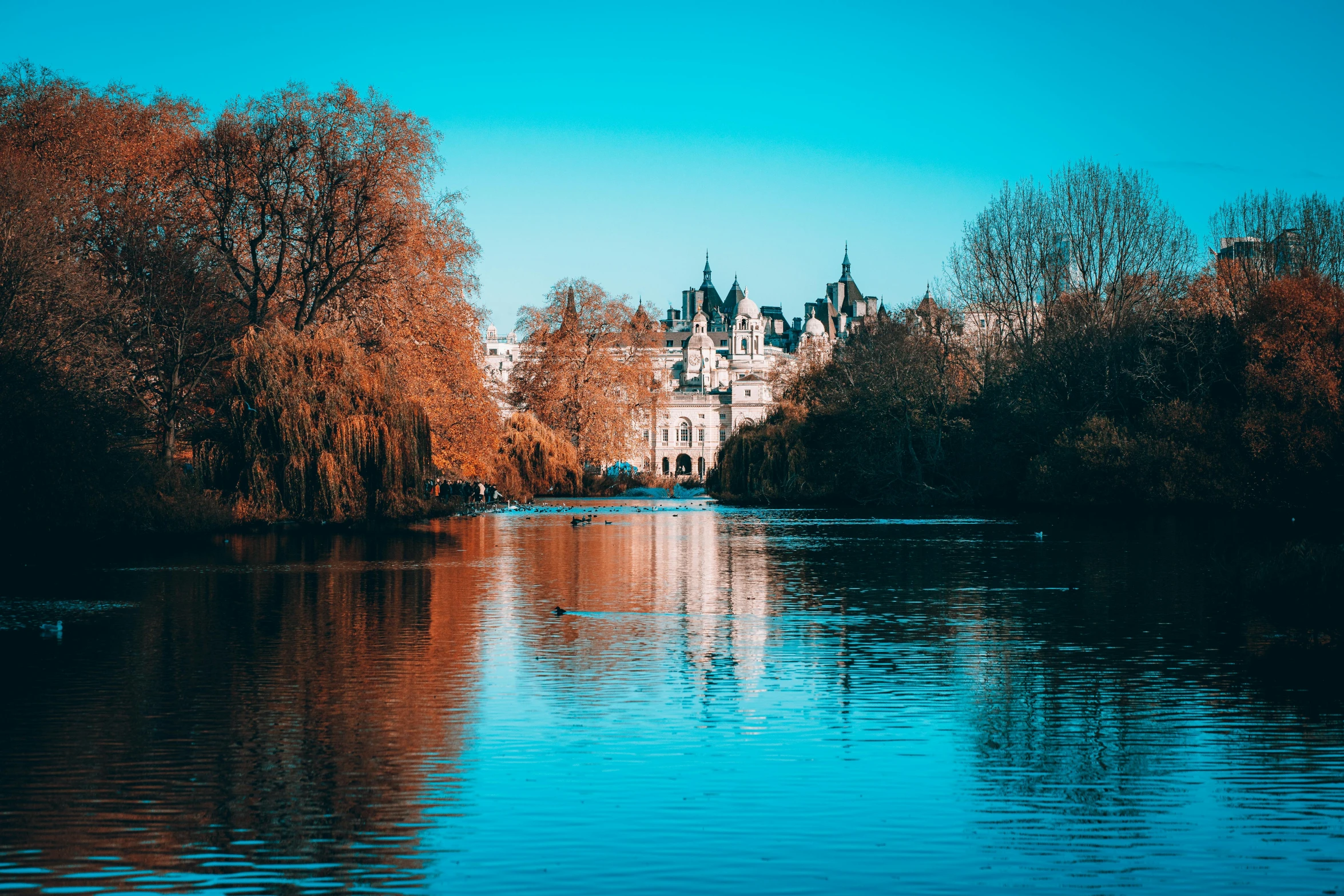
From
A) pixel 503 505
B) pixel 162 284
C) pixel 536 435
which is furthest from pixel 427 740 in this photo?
pixel 536 435

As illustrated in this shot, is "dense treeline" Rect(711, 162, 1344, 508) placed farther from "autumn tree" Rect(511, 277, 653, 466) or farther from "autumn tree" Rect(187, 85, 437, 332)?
"autumn tree" Rect(187, 85, 437, 332)

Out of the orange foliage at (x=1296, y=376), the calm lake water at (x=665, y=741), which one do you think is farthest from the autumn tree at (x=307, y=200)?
the orange foliage at (x=1296, y=376)

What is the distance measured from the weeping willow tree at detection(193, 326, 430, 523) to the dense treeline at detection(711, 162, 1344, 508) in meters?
23.4

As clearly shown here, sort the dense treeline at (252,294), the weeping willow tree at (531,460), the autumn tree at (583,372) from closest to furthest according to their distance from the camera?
the dense treeline at (252,294) < the weeping willow tree at (531,460) < the autumn tree at (583,372)

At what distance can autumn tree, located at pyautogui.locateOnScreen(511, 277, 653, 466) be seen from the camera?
237 ft

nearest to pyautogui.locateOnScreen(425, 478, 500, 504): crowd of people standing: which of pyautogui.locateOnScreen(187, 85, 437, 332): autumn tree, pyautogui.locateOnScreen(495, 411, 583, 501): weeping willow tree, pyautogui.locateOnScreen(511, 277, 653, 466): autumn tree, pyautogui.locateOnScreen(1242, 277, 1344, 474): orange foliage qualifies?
pyautogui.locateOnScreen(495, 411, 583, 501): weeping willow tree

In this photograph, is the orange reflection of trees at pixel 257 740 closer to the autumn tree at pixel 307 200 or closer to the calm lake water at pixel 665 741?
the calm lake water at pixel 665 741

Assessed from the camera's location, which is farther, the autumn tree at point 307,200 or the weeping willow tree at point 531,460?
the weeping willow tree at point 531,460

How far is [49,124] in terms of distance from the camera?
126 feet

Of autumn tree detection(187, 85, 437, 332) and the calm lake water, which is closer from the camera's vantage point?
the calm lake water

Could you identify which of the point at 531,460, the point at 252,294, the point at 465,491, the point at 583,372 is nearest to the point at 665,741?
the point at 252,294

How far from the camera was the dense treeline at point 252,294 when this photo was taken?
104 feet

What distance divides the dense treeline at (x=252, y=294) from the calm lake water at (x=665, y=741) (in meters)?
13.0

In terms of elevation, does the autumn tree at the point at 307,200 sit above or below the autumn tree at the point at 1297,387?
above
